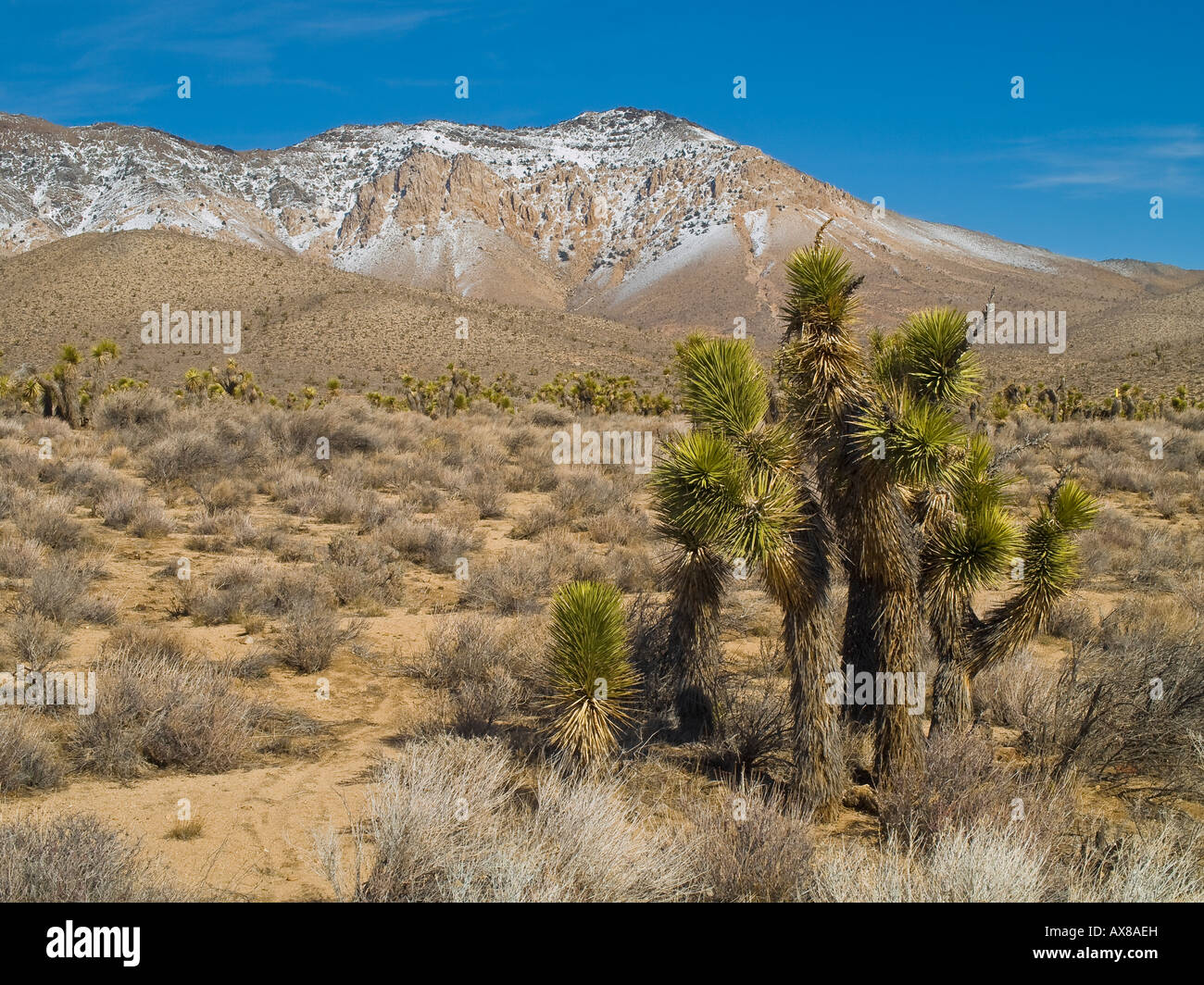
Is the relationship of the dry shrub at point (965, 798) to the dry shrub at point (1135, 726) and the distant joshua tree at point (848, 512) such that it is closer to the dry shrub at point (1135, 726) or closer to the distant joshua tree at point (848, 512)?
the distant joshua tree at point (848, 512)

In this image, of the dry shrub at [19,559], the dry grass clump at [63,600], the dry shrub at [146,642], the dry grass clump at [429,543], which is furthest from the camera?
the dry grass clump at [429,543]

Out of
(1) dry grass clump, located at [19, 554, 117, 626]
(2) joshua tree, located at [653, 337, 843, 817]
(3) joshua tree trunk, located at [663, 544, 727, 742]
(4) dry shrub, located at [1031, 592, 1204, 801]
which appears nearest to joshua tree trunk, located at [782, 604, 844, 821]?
(2) joshua tree, located at [653, 337, 843, 817]

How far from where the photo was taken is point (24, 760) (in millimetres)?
5465

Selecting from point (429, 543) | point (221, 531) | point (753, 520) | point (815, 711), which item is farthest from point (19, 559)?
point (815, 711)

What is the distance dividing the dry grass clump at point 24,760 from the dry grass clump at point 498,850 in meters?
2.16

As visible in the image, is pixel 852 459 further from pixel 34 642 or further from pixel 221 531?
pixel 221 531

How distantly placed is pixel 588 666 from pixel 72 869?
273cm

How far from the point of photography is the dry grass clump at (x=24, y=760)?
211 inches

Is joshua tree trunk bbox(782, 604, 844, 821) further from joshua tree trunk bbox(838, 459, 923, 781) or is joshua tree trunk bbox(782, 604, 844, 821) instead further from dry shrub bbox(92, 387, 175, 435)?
dry shrub bbox(92, 387, 175, 435)

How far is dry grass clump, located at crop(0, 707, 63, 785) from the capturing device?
17.6 feet

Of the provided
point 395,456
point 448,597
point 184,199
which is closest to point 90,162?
point 184,199

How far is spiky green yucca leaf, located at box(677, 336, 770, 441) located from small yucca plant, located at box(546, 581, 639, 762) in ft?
4.15

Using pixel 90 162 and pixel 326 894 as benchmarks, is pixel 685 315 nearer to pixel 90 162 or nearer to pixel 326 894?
pixel 90 162

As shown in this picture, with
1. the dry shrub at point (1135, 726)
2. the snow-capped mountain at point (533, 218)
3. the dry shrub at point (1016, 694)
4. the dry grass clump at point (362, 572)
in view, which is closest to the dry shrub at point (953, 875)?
the dry shrub at point (1135, 726)
